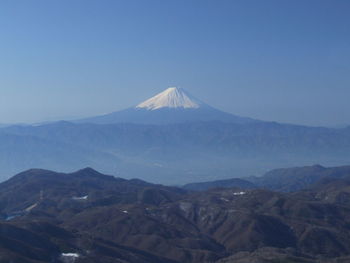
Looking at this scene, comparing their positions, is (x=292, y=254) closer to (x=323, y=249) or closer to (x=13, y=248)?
(x=323, y=249)

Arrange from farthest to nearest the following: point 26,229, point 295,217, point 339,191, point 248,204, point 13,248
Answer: point 339,191 → point 248,204 → point 295,217 → point 26,229 → point 13,248

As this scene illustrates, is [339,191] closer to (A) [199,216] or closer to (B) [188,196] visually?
(B) [188,196]

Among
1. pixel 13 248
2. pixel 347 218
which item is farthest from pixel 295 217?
pixel 13 248

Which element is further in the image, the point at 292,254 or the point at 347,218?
the point at 347,218

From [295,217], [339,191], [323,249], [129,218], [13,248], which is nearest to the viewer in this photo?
[13,248]

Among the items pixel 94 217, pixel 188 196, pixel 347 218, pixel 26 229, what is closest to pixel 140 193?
pixel 188 196

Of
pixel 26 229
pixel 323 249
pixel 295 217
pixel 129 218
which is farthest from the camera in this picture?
pixel 295 217
